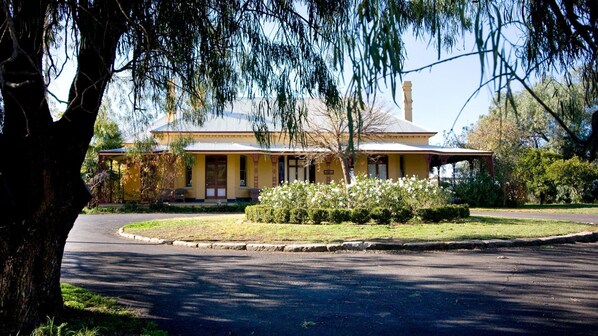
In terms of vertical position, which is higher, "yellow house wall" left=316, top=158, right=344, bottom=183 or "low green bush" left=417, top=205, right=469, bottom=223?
"yellow house wall" left=316, top=158, right=344, bottom=183

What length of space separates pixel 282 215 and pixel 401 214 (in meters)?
3.75

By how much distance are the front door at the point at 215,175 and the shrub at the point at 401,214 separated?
56.9ft

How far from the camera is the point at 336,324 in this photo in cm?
458

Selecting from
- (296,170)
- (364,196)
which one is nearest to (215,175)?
(296,170)

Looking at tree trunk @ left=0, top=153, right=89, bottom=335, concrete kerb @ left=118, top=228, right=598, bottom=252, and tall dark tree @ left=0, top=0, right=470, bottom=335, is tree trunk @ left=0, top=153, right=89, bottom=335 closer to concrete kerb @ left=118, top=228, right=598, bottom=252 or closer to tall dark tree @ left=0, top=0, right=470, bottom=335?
tall dark tree @ left=0, top=0, right=470, bottom=335

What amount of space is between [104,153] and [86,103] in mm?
23653

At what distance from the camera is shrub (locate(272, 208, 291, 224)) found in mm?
14951

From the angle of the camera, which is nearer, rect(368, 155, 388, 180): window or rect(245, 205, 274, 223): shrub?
rect(245, 205, 274, 223): shrub

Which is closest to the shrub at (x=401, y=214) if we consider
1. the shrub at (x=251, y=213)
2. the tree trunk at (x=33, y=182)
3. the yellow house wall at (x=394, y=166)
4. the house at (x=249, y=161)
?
the shrub at (x=251, y=213)

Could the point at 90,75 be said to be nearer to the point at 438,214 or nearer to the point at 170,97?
the point at 170,97

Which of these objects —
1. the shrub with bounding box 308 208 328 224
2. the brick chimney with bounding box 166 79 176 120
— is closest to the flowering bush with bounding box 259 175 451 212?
the shrub with bounding box 308 208 328 224

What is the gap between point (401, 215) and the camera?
1461cm

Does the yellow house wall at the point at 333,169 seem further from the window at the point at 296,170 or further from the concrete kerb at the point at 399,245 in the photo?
the concrete kerb at the point at 399,245

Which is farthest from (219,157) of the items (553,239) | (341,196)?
(553,239)
